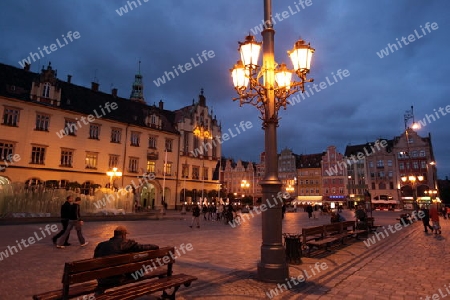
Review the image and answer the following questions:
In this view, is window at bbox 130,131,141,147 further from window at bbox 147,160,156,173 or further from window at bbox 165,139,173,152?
window at bbox 165,139,173,152

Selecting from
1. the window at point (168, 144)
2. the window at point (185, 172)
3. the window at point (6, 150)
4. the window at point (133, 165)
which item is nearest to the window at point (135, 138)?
the window at point (133, 165)

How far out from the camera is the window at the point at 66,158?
34.8 m

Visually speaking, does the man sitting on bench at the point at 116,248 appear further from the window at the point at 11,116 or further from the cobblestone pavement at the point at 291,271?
the window at the point at 11,116

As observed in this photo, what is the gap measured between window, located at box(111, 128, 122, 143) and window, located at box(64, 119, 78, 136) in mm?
4777

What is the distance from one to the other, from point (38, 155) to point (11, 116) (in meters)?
4.73

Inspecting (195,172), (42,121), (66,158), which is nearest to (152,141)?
(195,172)

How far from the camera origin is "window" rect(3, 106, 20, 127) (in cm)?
3078

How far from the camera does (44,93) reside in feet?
112

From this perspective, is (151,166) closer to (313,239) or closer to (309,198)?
(313,239)

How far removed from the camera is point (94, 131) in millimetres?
38188

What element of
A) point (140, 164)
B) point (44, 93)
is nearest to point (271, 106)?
point (44, 93)

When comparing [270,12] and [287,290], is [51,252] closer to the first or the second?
[287,290]

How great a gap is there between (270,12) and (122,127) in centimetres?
3645

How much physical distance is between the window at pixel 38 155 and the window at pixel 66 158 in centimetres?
206
